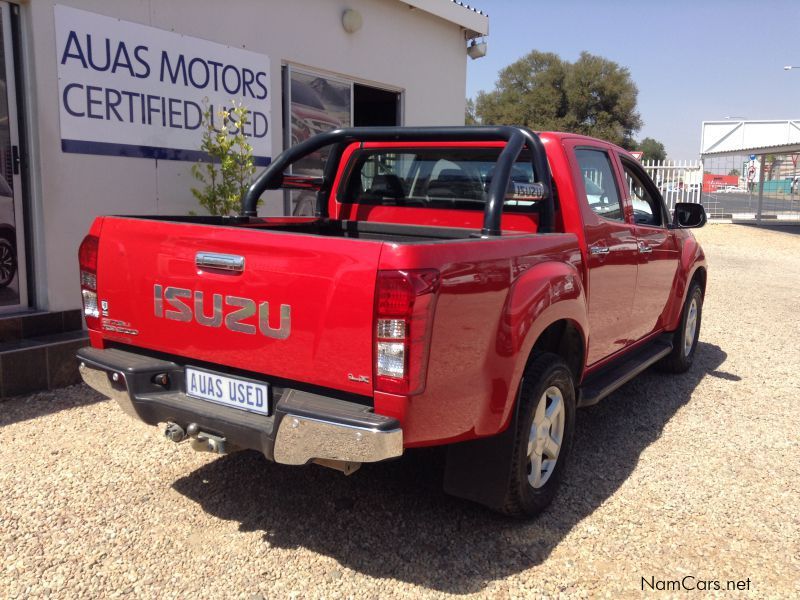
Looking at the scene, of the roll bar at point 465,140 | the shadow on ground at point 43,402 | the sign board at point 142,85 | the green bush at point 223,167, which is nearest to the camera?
the roll bar at point 465,140

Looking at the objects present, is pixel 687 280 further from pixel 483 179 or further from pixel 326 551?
pixel 326 551

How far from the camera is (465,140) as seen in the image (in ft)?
11.8

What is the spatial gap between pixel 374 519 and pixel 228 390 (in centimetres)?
100

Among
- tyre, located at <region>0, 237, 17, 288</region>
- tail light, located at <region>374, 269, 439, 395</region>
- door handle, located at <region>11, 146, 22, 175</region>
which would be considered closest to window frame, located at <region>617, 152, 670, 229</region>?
tail light, located at <region>374, 269, 439, 395</region>

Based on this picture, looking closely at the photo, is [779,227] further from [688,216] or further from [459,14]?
[688,216]

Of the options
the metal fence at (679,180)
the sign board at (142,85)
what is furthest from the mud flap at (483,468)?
the metal fence at (679,180)

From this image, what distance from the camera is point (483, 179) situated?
3.99 metres

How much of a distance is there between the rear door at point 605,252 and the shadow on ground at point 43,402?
11.2ft

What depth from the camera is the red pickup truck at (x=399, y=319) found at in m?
2.42

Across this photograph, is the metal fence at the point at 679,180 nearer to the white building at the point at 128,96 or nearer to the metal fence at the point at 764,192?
the metal fence at the point at 764,192

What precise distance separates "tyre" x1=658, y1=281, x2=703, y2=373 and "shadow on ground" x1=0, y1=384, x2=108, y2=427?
4417mm

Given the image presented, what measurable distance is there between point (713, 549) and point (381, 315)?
1.93 meters

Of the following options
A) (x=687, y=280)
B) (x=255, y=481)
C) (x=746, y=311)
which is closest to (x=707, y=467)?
(x=687, y=280)

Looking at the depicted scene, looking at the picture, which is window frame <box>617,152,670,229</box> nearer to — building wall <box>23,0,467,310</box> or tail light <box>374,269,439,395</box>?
tail light <box>374,269,439,395</box>
